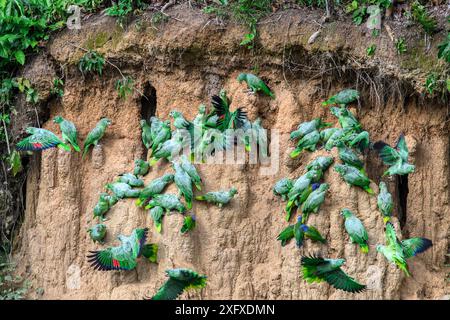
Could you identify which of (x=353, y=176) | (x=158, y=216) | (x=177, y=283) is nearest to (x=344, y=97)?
(x=353, y=176)

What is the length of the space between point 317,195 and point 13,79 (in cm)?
346

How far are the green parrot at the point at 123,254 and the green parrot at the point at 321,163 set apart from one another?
168 cm

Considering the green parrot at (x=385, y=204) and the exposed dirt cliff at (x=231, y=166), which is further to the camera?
the exposed dirt cliff at (x=231, y=166)

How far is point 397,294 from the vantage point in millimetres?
7863

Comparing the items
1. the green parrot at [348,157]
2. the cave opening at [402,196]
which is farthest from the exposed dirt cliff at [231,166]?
the green parrot at [348,157]

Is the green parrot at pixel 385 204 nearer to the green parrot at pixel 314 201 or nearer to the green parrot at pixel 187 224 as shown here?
the green parrot at pixel 314 201

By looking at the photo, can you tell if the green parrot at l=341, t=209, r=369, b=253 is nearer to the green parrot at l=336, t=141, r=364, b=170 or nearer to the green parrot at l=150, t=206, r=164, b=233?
the green parrot at l=336, t=141, r=364, b=170

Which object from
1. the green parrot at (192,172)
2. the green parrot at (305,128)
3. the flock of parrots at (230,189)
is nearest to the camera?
the flock of parrots at (230,189)

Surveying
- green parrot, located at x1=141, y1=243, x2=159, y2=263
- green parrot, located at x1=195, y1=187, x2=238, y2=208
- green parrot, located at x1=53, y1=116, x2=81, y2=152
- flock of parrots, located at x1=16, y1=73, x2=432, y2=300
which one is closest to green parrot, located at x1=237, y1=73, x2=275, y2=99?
flock of parrots, located at x1=16, y1=73, x2=432, y2=300

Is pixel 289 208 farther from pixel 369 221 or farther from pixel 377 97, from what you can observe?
pixel 377 97

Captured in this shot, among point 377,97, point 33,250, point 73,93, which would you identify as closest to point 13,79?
point 73,93

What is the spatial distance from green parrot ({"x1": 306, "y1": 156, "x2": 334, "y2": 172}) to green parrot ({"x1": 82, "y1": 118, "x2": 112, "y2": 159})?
2163 mm

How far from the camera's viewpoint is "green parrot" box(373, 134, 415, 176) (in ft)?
27.5

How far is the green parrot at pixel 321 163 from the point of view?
26.9 feet
